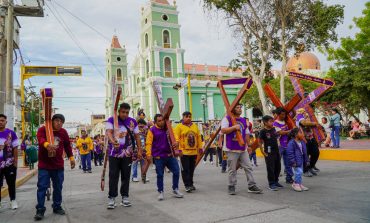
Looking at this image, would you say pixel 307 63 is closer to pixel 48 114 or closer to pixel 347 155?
pixel 347 155

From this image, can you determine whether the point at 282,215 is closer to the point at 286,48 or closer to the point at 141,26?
the point at 286,48

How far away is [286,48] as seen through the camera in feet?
59.9

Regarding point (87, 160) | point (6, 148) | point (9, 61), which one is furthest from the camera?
point (87, 160)

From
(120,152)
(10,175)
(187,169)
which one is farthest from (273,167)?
(10,175)

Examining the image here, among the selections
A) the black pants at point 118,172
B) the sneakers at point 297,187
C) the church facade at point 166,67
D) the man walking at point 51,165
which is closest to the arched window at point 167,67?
the church facade at point 166,67

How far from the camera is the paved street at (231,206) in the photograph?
14.6 feet

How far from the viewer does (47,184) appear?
536cm

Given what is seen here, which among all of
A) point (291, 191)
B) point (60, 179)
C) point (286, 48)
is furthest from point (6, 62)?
point (286, 48)

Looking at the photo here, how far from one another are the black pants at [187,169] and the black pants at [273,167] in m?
1.55

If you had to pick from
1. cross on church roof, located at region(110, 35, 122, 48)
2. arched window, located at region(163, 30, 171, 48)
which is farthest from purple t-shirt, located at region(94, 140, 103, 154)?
cross on church roof, located at region(110, 35, 122, 48)

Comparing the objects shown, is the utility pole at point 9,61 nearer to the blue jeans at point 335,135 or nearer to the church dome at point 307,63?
the blue jeans at point 335,135

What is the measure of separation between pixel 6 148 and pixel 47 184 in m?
1.29

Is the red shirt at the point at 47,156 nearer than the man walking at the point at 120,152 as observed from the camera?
Yes

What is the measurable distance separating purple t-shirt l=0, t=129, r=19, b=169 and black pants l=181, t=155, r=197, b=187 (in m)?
3.26
